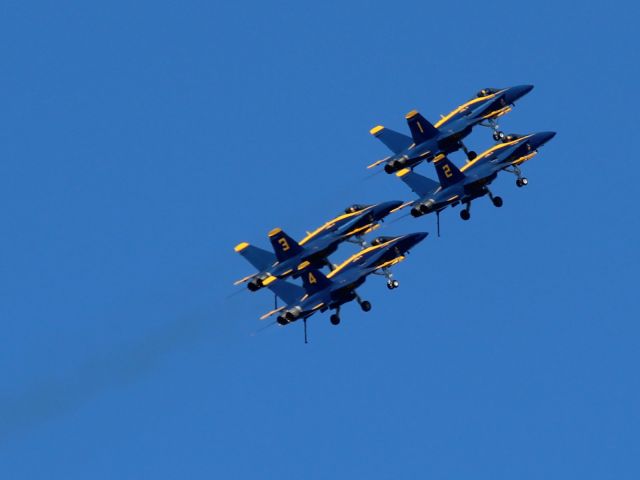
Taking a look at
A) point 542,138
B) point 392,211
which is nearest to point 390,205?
point 392,211

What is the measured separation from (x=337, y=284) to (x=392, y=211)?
883 centimetres

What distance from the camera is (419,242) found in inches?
5448

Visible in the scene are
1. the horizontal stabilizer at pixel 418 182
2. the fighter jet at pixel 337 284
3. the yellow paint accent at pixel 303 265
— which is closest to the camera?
the fighter jet at pixel 337 284

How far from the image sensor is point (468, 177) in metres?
140

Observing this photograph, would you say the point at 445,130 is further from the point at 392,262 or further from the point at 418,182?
the point at 392,262

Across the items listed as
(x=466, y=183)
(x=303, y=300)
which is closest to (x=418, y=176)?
(x=466, y=183)

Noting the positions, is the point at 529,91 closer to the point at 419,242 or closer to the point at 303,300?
the point at 419,242

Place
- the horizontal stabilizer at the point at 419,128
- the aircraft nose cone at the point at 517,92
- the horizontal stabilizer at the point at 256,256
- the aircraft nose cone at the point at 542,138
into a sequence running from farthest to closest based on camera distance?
the aircraft nose cone at the point at 517,92 → the aircraft nose cone at the point at 542,138 → the horizontal stabilizer at the point at 419,128 → the horizontal stabilizer at the point at 256,256

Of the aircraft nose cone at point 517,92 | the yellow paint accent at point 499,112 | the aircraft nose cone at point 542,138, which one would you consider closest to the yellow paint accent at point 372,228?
the yellow paint accent at point 499,112

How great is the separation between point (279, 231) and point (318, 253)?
117 inches

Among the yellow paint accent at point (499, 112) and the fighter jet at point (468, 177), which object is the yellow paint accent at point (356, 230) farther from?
the yellow paint accent at point (499, 112)

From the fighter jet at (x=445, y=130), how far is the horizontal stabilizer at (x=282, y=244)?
9.45 m

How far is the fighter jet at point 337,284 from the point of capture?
13250 centimetres

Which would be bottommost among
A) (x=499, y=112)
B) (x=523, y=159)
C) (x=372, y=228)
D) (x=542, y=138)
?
(x=372, y=228)
